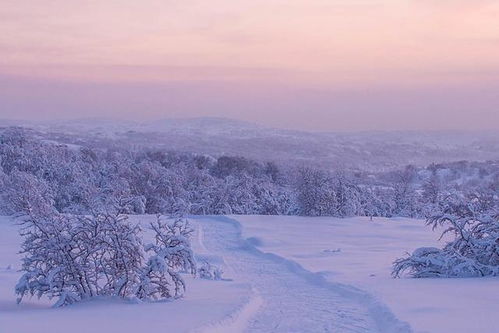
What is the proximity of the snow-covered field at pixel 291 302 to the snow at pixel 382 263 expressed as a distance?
0.02m

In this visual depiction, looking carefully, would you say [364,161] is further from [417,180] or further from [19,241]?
[19,241]

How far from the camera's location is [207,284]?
13773mm

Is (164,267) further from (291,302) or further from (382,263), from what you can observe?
(382,263)

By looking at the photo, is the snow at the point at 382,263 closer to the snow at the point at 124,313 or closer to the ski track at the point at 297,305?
the ski track at the point at 297,305

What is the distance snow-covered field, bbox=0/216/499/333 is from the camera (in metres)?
9.44

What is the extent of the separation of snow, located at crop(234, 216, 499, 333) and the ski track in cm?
27

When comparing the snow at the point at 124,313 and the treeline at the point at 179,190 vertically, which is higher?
the snow at the point at 124,313

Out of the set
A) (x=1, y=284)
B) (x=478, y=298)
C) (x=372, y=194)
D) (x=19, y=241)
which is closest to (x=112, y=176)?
(x=372, y=194)

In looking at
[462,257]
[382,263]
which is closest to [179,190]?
[382,263]

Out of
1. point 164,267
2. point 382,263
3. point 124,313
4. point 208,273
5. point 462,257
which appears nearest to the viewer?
point 124,313

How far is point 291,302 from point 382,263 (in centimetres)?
604

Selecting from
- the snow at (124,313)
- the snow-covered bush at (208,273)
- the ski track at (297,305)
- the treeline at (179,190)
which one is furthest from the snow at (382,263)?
the snow at (124,313)

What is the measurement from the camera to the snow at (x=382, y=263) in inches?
395

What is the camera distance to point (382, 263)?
17594 millimetres
